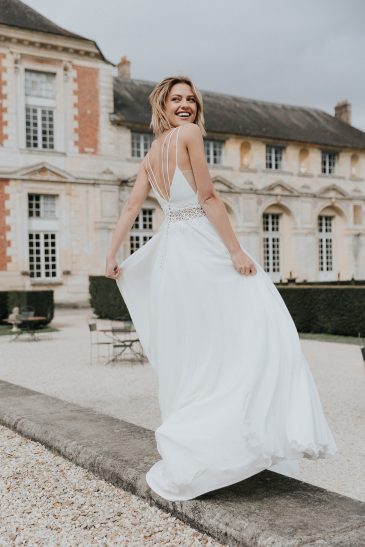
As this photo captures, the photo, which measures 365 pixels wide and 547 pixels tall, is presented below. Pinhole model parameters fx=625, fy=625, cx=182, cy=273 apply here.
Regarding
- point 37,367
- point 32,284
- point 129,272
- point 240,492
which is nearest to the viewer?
point 240,492

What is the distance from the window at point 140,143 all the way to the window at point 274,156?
17.3 feet

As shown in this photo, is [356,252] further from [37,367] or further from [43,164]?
[37,367]

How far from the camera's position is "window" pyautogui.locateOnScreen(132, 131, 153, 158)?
74.9ft

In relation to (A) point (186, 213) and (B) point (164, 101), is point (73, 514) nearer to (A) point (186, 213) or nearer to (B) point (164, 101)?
(A) point (186, 213)

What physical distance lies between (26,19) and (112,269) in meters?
20.2

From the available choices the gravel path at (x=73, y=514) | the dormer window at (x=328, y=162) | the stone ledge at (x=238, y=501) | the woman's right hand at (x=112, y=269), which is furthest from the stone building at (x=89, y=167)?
the woman's right hand at (x=112, y=269)

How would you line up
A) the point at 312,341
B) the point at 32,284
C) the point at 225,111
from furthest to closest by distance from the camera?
the point at 225,111, the point at 32,284, the point at 312,341

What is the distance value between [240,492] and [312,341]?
355 inches

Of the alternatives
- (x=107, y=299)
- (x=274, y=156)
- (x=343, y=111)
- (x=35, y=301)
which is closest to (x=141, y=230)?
(x=107, y=299)

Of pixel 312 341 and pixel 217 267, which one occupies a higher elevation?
pixel 217 267

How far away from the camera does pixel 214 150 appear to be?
24.3m

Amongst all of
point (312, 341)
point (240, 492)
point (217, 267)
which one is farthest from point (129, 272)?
point (312, 341)

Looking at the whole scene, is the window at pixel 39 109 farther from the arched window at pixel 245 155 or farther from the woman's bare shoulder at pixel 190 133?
the woman's bare shoulder at pixel 190 133

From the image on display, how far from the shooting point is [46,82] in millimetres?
20938
